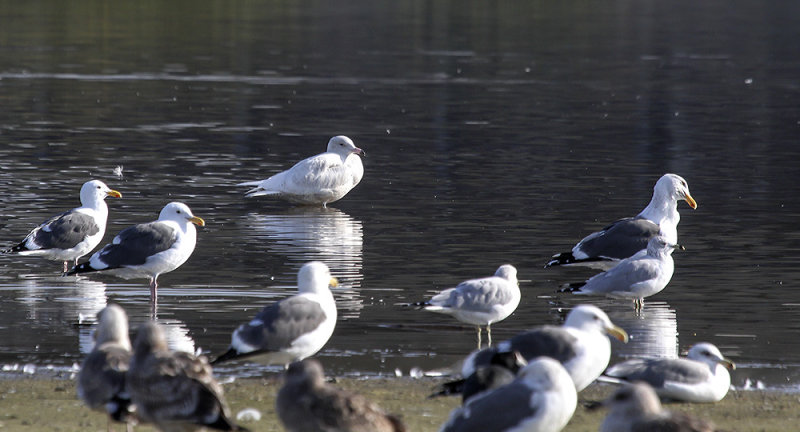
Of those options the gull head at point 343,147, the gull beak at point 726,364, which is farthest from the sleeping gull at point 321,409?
the gull head at point 343,147

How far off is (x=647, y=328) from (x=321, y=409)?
541 cm

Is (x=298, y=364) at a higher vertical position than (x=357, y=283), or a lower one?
higher

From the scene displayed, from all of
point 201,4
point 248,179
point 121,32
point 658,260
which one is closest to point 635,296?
point 658,260

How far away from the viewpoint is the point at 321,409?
305 inches

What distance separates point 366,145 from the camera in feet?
85.3

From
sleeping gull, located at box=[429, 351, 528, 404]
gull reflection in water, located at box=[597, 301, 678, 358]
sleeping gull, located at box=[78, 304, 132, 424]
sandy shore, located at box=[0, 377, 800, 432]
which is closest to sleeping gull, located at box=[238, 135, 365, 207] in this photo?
gull reflection in water, located at box=[597, 301, 678, 358]

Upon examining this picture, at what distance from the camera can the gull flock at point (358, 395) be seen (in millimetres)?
7672

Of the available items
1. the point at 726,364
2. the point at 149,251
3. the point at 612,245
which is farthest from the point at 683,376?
the point at 149,251

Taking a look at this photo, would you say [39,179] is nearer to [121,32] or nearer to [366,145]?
[366,145]

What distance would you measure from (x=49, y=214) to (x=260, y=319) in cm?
917

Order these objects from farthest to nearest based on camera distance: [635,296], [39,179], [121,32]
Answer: [121,32], [39,179], [635,296]

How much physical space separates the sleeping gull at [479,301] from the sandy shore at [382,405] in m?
1.07

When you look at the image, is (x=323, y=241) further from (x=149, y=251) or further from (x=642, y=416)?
(x=642, y=416)

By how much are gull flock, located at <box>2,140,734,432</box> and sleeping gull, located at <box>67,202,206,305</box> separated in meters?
0.01
